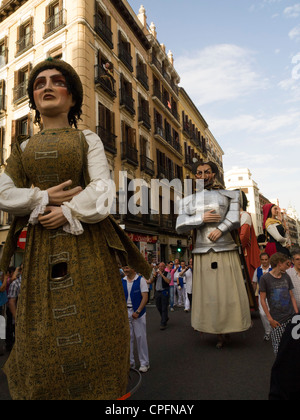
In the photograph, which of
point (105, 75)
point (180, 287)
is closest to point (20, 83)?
point (105, 75)

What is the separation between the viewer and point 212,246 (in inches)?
193

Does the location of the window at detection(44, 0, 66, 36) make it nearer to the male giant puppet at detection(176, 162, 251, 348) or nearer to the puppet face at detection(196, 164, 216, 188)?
the puppet face at detection(196, 164, 216, 188)

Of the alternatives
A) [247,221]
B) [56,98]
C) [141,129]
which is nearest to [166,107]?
[141,129]

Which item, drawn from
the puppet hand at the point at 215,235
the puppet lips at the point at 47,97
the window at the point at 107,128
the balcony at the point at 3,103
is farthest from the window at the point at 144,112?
the puppet lips at the point at 47,97

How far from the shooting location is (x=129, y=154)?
61.9 feet

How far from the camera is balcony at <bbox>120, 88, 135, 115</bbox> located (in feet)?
61.4

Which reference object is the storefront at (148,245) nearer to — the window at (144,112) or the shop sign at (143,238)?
the shop sign at (143,238)

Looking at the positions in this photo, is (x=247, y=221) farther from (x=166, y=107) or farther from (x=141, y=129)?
(x=166, y=107)

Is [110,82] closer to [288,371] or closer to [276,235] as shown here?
[276,235]

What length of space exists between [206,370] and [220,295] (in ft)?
3.63

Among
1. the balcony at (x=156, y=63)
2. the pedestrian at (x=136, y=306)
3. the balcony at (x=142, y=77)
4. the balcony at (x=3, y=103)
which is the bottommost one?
the pedestrian at (x=136, y=306)

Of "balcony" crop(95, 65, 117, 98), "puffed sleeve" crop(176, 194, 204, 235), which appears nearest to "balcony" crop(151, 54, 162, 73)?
"balcony" crop(95, 65, 117, 98)

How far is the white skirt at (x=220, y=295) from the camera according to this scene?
4680 mm

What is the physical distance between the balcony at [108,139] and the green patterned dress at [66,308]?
563 inches
